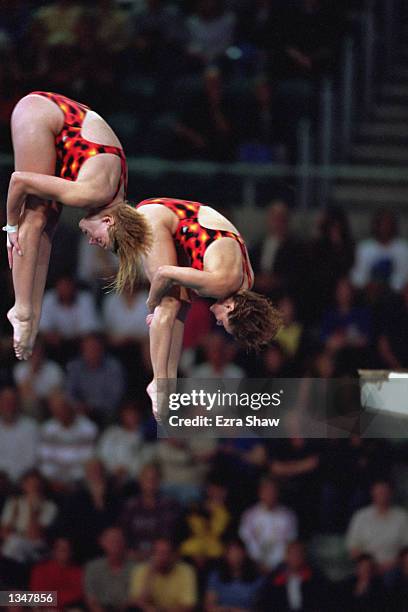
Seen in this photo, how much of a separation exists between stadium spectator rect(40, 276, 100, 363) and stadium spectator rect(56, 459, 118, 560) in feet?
3.72

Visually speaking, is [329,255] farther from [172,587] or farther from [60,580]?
[60,580]

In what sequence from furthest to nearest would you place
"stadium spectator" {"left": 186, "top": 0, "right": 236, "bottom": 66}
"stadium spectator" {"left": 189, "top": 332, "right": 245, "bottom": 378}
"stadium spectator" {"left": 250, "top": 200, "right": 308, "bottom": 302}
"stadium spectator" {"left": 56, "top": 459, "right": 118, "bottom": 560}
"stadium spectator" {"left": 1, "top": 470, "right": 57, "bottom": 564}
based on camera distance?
"stadium spectator" {"left": 186, "top": 0, "right": 236, "bottom": 66} → "stadium spectator" {"left": 56, "top": 459, "right": 118, "bottom": 560} → "stadium spectator" {"left": 1, "top": 470, "right": 57, "bottom": 564} → "stadium spectator" {"left": 189, "top": 332, "right": 245, "bottom": 378} → "stadium spectator" {"left": 250, "top": 200, "right": 308, "bottom": 302}

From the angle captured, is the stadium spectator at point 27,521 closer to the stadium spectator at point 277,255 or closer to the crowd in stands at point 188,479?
the crowd in stands at point 188,479

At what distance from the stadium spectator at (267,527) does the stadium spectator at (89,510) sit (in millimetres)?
1178

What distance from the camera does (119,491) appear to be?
11.4 metres

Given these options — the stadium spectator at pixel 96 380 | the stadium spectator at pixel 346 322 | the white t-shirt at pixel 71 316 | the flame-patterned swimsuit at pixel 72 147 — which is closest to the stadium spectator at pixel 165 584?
the stadium spectator at pixel 96 380

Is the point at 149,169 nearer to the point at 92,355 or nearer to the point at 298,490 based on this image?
the point at 92,355

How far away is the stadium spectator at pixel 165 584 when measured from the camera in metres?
11.1

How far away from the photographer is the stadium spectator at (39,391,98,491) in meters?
11.3

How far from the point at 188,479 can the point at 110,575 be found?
1.06 m

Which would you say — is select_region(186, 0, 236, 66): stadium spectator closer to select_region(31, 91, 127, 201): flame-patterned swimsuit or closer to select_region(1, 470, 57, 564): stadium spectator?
select_region(1, 470, 57, 564): stadium spectator

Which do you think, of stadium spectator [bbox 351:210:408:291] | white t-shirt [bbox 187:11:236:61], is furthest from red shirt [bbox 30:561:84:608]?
white t-shirt [bbox 187:11:236:61]

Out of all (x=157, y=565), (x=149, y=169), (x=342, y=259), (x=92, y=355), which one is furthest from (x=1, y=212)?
(x=157, y=565)

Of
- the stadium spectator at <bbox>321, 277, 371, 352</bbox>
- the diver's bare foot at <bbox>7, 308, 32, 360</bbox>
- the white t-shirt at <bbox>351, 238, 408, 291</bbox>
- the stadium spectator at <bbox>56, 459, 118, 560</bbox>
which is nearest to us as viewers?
the diver's bare foot at <bbox>7, 308, 32, 360</bbox>
